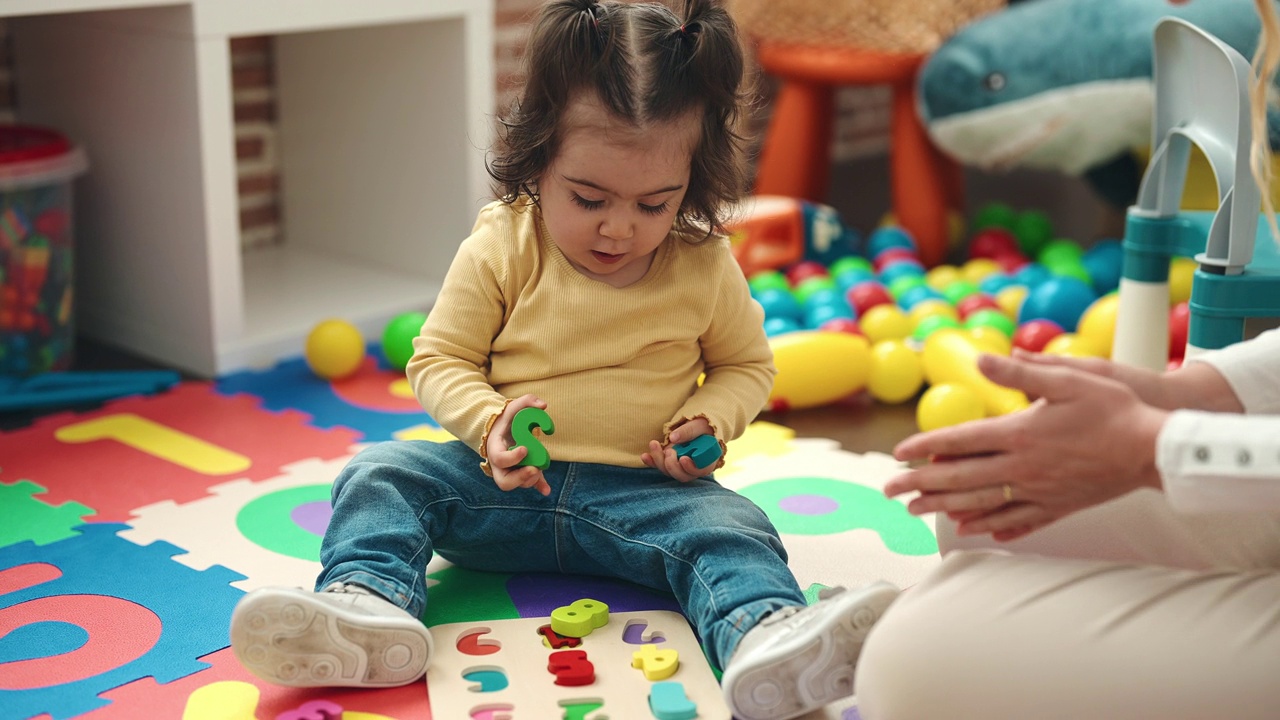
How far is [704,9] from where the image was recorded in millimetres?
1041

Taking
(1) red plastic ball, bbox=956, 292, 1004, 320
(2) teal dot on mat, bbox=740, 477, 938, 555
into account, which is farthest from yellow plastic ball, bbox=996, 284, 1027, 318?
(2) teal dot on mat, bbox=740, 477, 938, 555

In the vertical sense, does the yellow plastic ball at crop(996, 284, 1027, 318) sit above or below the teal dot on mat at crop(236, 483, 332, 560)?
above

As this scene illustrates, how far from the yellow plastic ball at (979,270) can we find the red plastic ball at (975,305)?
162mm

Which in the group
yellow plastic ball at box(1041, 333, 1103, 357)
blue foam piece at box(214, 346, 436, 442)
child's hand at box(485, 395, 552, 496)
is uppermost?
child's hand at box(485, 395, 552, 496)

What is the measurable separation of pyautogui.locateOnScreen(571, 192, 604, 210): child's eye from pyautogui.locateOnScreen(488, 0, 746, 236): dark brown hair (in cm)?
4

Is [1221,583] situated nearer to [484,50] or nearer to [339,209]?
[484,50]

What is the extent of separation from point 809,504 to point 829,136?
1.22m

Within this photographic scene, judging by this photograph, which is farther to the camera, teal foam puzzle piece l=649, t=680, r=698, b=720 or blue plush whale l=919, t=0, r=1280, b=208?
blue plush whale l=919, t=0, r=1280, b=208

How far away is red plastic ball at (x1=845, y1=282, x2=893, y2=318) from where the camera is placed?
1860mm

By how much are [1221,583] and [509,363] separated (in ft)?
1.87

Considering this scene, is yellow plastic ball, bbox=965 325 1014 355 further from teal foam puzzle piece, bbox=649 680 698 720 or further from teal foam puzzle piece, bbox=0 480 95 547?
teal foam puzzle piece, bbox=0 480 95 547

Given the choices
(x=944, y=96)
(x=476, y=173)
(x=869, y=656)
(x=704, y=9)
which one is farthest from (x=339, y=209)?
(x=869, y=656)

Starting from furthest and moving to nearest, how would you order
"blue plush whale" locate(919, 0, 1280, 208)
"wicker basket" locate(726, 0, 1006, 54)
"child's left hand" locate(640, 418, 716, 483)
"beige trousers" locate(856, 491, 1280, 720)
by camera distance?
"wicker basket" locate(726, 0, 1006, 54), "blue plush whale" locate(919, 0, 1280, 208), "child's left hand" locate(640, 418, 716, 483), "beige trousers" locate(856, 491, 1280, 720)

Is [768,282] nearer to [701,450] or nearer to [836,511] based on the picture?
[836,511]
